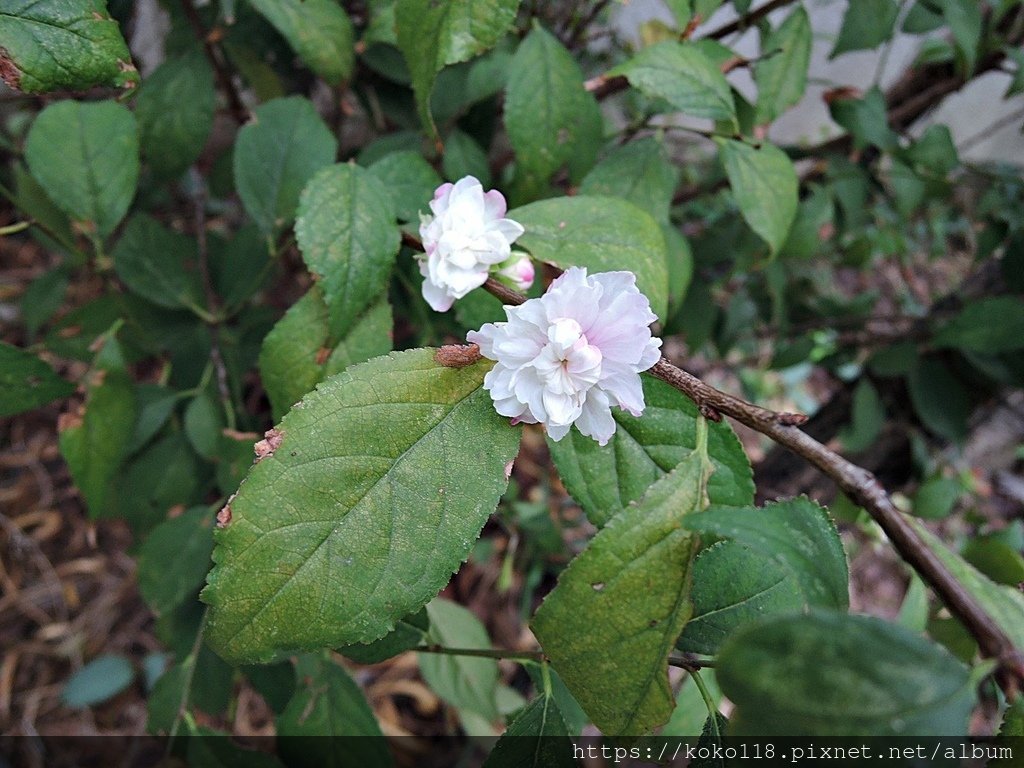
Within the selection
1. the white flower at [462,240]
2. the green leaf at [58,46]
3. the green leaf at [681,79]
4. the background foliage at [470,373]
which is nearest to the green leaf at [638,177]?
the background foliage at [470,373]

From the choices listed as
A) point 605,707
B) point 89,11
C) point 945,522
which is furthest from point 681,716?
point 945,522

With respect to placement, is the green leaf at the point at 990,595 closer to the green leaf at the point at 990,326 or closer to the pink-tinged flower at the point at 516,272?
the pink-tinged flower at the point at 516,272

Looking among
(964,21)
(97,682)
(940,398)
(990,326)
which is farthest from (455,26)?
(97,682)

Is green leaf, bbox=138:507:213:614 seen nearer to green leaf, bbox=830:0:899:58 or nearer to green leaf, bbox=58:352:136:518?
green leaf, bbox=58:352:136:518

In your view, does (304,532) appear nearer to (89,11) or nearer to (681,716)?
(89,11)

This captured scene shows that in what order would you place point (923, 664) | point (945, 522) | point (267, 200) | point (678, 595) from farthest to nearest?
point (945, 522)
point (267, 200)
point (678, 595)
point (923, 664)

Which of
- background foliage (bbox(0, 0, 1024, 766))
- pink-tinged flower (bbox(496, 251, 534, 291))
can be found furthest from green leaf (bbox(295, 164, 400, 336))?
pink-tinged flower (bbox(496, 251, 534, 291))

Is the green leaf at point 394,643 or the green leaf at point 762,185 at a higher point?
the green leaf at point 762,185

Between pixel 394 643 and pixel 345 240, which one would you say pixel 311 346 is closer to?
pixel 345 240
